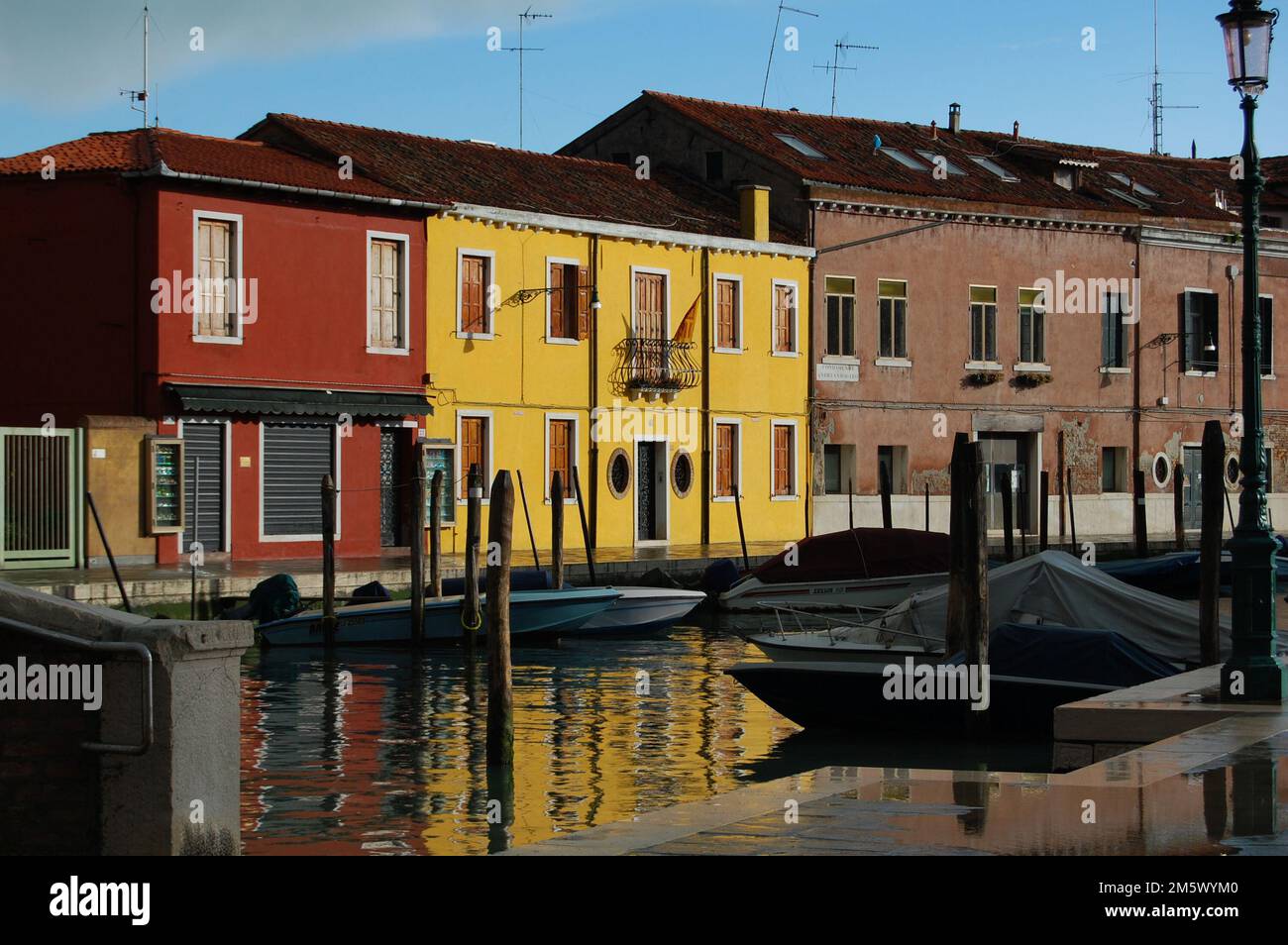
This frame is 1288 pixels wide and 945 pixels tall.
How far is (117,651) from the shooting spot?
347 inches

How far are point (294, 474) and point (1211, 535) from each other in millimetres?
17338

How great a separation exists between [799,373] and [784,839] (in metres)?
30.5

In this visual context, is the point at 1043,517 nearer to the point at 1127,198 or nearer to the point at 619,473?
the point at 619,473


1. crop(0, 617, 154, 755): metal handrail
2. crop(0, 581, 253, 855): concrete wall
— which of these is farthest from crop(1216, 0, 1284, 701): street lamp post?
crop(0, 617, 154, 755): metal handrail

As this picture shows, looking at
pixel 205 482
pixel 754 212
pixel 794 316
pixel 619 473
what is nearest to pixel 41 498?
pixel 205 482

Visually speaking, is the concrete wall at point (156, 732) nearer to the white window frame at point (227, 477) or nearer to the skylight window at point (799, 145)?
the white window frame at point (227, 477)

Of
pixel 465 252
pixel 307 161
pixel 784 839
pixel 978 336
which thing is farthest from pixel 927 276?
pixel 784 839

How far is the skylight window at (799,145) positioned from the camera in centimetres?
4066

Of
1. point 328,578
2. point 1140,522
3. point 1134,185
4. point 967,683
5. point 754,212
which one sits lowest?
point 967,683

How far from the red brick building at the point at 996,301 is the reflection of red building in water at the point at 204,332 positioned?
35.7ft

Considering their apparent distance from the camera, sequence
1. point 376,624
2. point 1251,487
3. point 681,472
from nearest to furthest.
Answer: point 1251,487
point 376,624
point 681,472

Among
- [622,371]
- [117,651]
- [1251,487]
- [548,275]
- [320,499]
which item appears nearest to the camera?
[117,651]

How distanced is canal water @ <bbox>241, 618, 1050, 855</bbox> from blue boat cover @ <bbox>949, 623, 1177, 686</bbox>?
0.76 m

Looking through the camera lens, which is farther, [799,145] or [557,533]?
[799,145]
